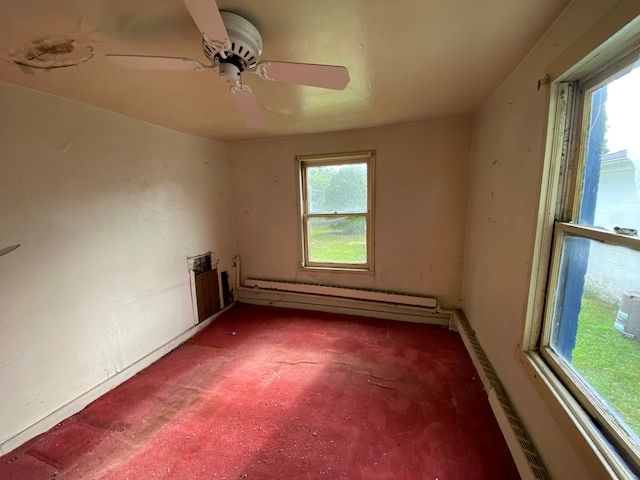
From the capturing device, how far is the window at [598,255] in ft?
2.71

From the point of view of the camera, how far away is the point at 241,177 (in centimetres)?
323

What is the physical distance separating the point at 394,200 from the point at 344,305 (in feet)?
4.40

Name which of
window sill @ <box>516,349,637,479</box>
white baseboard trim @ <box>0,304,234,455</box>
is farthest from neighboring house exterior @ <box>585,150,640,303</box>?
white baseboard trim @ <box>0,304,234,455</box>

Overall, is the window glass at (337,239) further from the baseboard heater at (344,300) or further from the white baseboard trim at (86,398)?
the white baseboard trim at (86,398)

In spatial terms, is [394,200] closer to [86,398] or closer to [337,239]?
[337,239]

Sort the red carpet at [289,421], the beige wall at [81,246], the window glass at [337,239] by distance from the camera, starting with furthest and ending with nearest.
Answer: the window glass at [337,239]
the beige wall at [81,246]
the red carpet at [289,421]

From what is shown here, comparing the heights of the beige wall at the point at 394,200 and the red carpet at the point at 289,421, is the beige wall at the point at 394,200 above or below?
above

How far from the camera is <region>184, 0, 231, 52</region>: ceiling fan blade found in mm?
746

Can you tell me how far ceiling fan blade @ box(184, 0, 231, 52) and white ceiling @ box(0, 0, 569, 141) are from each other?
6.2 inches

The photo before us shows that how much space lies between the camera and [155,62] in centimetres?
103

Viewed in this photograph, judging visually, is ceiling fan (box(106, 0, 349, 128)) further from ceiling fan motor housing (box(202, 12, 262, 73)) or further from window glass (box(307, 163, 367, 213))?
window glass (box(307, 163, 367, 213))

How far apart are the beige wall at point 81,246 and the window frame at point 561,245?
2.73 meters

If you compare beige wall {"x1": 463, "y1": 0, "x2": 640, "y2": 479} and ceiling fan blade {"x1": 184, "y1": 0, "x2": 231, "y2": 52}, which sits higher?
ceiling fan blade {"x1": 184, "y1": 0, "x2": 231, "y2": 52}

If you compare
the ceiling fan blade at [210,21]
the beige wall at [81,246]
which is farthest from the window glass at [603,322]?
the beige wall at [81,246]
